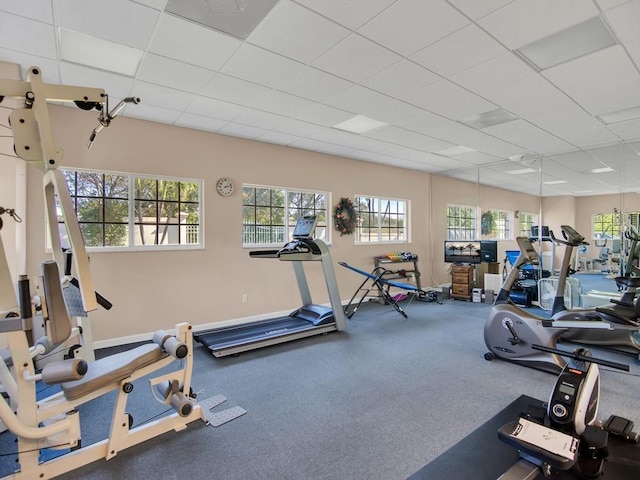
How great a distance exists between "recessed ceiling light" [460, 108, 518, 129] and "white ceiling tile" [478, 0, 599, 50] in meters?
1.65

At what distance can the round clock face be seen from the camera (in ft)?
Answer: 15.9

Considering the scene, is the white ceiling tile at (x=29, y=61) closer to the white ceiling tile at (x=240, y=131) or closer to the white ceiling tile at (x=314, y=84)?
the white ceiling tile at (x=240, y=131)

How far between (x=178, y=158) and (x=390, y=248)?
179 inches

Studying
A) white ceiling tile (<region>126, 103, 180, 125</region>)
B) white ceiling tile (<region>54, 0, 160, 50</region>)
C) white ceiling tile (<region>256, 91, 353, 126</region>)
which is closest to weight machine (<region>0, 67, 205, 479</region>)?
white ceiling tile (<region>54, 0, 160, 50</region>)

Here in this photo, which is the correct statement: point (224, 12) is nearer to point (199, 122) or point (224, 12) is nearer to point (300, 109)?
point (300, 109)

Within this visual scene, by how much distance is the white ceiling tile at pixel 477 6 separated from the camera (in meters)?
2.12

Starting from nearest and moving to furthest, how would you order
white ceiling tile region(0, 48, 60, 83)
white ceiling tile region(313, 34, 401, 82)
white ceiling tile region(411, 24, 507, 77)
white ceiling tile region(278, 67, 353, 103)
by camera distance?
white ceiling tile region(411, 24, 507, 77) → white ceiling tile region(313, 34, 401, 82) → white ceiling tile region(0, 48, 60, 83) → white ceiling tile region(278, 67, 353, 103)

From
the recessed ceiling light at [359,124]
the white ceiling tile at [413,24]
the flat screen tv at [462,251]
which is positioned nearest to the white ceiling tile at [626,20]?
the white ceiling tile at [413,24]

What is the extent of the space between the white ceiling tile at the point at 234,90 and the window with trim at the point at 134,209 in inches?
58.9

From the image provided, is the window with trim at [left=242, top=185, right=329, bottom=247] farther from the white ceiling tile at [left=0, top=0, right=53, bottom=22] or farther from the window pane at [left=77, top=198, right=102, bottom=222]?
the white ceiling tile at [left=0, top=0, right=53, bottom=22]

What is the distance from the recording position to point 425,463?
201 cm

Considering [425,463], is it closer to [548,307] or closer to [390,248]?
[548,307]

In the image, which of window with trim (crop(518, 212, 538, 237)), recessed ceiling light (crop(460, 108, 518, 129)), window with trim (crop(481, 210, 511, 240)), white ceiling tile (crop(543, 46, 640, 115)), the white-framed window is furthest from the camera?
window with trim (crop(481, 210, 511, 240))

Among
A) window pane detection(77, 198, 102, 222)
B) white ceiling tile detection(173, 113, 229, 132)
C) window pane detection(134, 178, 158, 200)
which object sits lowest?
window pane detection(77, 198, 102, 222)
